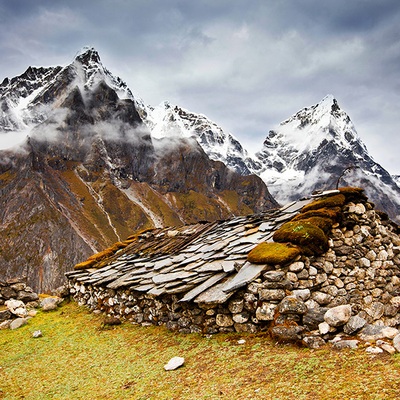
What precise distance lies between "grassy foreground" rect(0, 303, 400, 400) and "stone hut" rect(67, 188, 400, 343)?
0.66 meters

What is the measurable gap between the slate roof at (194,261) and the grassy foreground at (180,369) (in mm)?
1492

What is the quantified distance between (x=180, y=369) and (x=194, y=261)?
18.1ft

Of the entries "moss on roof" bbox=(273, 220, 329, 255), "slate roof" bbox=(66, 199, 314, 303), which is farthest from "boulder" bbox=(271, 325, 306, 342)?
"moss on roof" bbox=(273, 220, 329, 255)

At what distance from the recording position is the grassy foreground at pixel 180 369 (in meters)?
5.93

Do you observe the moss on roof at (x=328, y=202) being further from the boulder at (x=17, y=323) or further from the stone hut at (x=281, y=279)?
the boulder at (x=17, y=323)

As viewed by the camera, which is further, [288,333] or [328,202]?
[328,202]

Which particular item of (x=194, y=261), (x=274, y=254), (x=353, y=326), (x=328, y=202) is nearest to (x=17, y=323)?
(x=194, y=261)

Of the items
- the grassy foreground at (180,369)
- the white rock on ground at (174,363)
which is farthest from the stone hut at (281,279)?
the white rock on ground at (174,363)

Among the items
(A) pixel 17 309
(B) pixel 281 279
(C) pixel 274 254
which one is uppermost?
(C) pixel 274 254

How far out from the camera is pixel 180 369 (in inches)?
321

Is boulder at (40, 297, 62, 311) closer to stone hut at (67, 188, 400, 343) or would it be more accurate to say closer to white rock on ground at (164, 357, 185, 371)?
stone hut at (67, 188, 400, 343)

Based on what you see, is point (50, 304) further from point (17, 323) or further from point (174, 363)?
point (174, 363)

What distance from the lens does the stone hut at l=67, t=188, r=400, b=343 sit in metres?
8.94

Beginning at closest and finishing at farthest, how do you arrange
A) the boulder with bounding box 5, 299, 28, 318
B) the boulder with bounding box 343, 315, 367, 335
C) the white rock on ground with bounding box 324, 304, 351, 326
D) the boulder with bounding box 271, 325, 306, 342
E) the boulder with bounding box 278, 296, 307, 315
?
1. the boulder with bounding box 343, 315, 367, 335
2. the white rock on ground with bounding box 324, 304, 351, 326
3. the boulder with bounding box 271, 325, 306, 342
4. the boulder with bounding box 278, 296, 307, 315
5. the boulder with bounding box 5, 299, 28, 318
